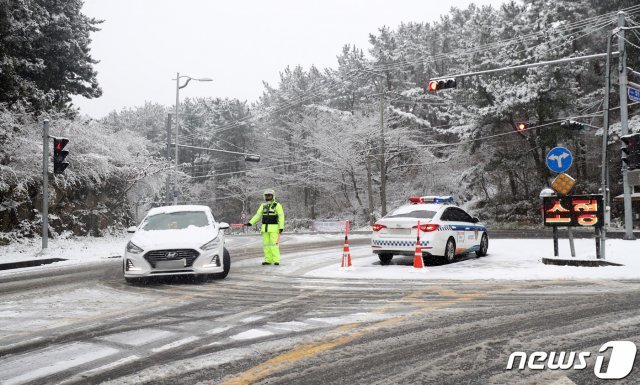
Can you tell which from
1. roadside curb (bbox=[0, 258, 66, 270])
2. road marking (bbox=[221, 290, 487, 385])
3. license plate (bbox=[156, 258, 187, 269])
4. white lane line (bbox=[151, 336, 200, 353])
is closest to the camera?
road marking (bbox=[221, 290, 487, 385])

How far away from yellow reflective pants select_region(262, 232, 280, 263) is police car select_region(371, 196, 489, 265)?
2.40 meters

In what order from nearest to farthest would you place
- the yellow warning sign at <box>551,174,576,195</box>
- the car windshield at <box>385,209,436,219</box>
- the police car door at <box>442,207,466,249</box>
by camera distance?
the yellow warning sign at <box>551,174,576,195</box> < the car windshield at <box>385,209,436,219</box> < the police car door at <box>442,207,466,249</box>

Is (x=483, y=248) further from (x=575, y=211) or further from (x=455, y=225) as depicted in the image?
(x=575, y=211)

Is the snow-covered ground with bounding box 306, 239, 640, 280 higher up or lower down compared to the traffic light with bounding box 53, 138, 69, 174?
lower down

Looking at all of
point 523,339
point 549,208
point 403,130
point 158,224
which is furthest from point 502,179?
point 523,339

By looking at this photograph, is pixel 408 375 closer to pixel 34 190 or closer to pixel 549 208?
pixel 549 208

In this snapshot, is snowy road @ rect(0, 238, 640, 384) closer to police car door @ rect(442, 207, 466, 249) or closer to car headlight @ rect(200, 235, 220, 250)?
car headlight @ rect(200, 235, 220, 250)

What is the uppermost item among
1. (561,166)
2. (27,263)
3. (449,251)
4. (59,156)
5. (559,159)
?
(59,156)

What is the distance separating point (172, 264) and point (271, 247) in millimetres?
3704

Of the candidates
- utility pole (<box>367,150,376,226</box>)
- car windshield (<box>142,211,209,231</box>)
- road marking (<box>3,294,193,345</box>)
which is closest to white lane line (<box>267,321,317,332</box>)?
road marking (<box>3,294,193,345</box>)

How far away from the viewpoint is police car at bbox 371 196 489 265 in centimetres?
1197

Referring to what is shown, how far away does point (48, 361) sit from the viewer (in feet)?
15.2

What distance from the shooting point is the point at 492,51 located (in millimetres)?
40062

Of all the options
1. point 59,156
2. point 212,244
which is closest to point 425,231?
point 212,244
